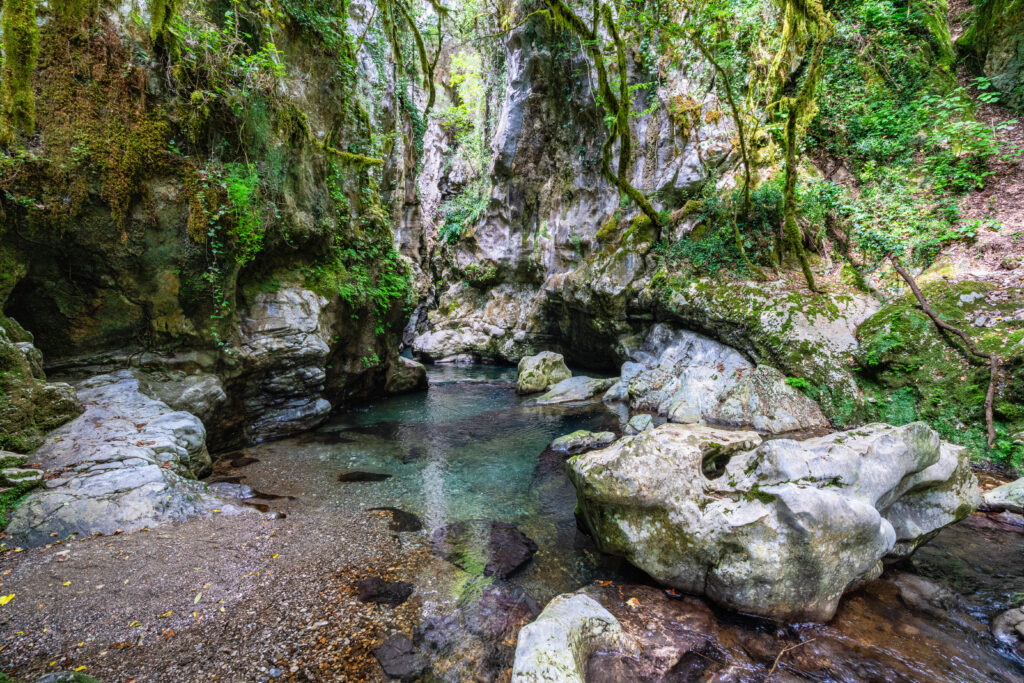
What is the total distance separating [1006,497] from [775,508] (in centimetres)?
390

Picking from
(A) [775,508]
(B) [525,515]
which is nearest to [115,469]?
(B) [525,515]

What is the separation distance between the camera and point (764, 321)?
8.62m

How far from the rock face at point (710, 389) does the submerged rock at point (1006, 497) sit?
8.02 feet

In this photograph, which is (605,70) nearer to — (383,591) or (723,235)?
(723,235)

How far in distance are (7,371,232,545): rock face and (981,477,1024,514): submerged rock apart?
875 cm

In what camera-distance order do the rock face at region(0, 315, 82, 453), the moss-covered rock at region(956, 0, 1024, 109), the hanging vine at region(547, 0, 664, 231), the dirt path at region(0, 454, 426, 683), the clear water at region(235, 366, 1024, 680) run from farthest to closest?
the moss-covered rock at region(956, 0, 1024, 109) < the hanging vine at region(547, 0, 664, 231) < the rock face at region(0, 315, 82, 453) < the clear water at region(235, 366, 1024, 680) < the dirt path at region(0, 454, 426, 683)

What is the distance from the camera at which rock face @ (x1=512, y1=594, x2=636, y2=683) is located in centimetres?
222

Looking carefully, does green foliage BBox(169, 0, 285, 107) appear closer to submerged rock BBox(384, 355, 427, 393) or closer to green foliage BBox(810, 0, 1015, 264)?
submerged rock BBox(384, 355, 427, 393)

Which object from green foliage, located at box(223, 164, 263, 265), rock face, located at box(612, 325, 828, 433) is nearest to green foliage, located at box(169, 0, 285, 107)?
green foliage, located at box(223, 164, 263, 265)

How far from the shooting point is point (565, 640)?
2420mm

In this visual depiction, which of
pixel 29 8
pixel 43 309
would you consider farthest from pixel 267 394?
pixel 29 8

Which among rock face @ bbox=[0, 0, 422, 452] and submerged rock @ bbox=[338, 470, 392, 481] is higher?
rock face @ bbox=[0, 0, 422, 452]

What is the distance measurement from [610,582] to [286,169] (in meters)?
8.76

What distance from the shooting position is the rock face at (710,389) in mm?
7480
